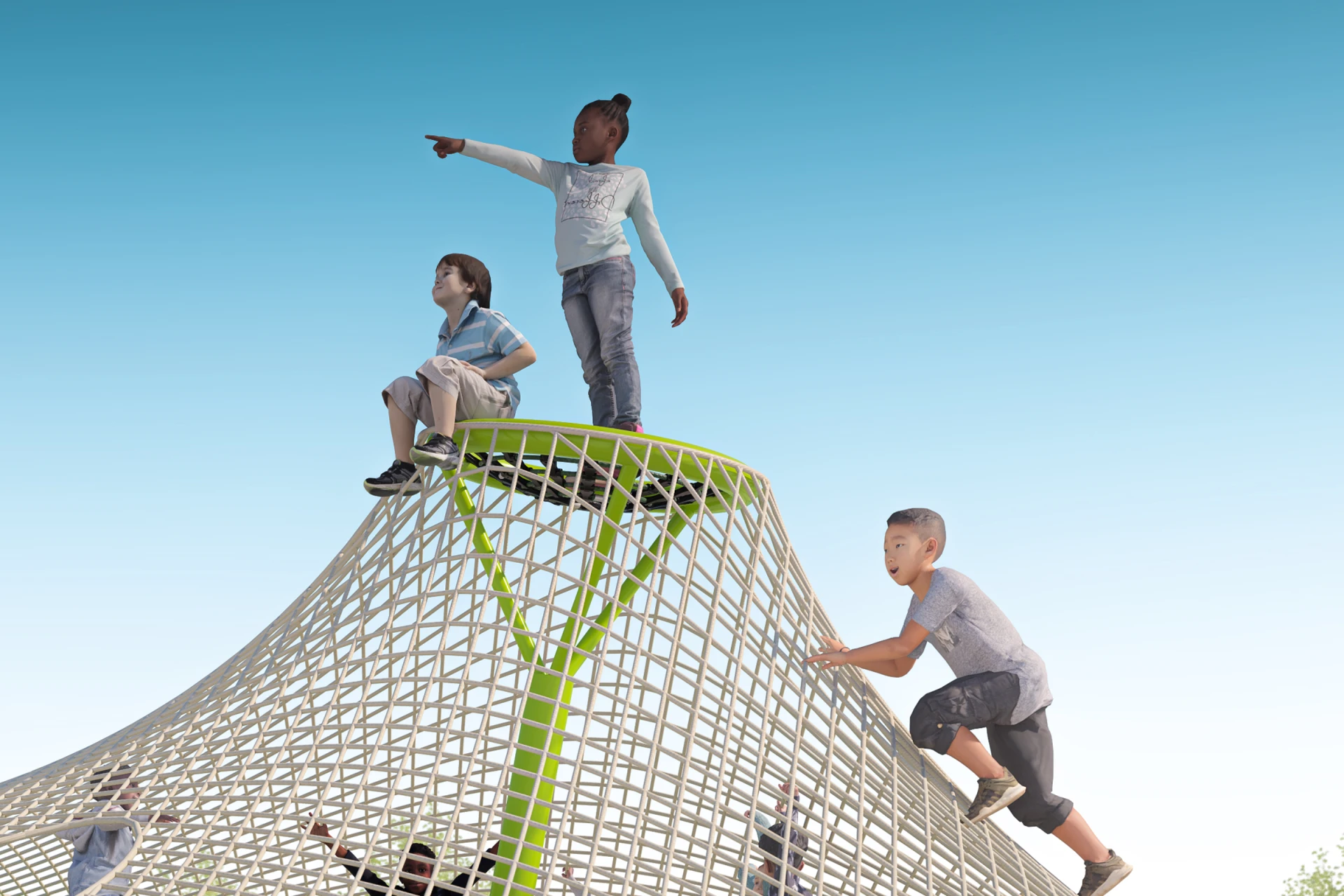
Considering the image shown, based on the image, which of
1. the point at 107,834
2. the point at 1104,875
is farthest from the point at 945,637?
the point at 107,834

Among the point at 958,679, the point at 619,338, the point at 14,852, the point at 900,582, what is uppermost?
the point at 619,338

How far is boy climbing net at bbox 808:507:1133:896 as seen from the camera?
5.17 metres

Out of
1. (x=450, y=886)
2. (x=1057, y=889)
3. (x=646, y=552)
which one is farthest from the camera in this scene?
(x=1057, y=889)

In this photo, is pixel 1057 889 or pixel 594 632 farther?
pixel 594 632

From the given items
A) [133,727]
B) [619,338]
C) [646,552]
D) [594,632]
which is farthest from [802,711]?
[133,727]

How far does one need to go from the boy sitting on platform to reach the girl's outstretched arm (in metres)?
0.65

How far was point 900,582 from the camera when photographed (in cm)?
562

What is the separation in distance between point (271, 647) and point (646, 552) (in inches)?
106

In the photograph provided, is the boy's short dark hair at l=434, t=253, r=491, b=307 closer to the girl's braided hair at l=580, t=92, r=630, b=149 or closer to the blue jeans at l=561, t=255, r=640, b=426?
the blue jeans at l=561, t=255, r=640, b=426

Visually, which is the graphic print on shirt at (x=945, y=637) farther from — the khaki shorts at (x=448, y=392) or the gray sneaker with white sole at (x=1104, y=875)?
the khaki shorts at (x=448, y=392)

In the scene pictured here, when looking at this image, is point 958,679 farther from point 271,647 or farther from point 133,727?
point 133,727

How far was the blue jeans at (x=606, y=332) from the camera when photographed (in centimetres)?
632

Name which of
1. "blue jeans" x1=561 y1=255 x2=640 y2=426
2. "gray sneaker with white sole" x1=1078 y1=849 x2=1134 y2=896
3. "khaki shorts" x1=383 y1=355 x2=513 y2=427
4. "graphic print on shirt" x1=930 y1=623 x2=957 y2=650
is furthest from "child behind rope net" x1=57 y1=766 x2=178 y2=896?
"gray sneaker with white sole" x1=1078 y1=849 x2=1134 y2=896

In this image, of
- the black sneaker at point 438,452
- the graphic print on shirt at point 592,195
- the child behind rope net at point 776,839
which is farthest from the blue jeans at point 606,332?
the child behind rope net at point 776,839
